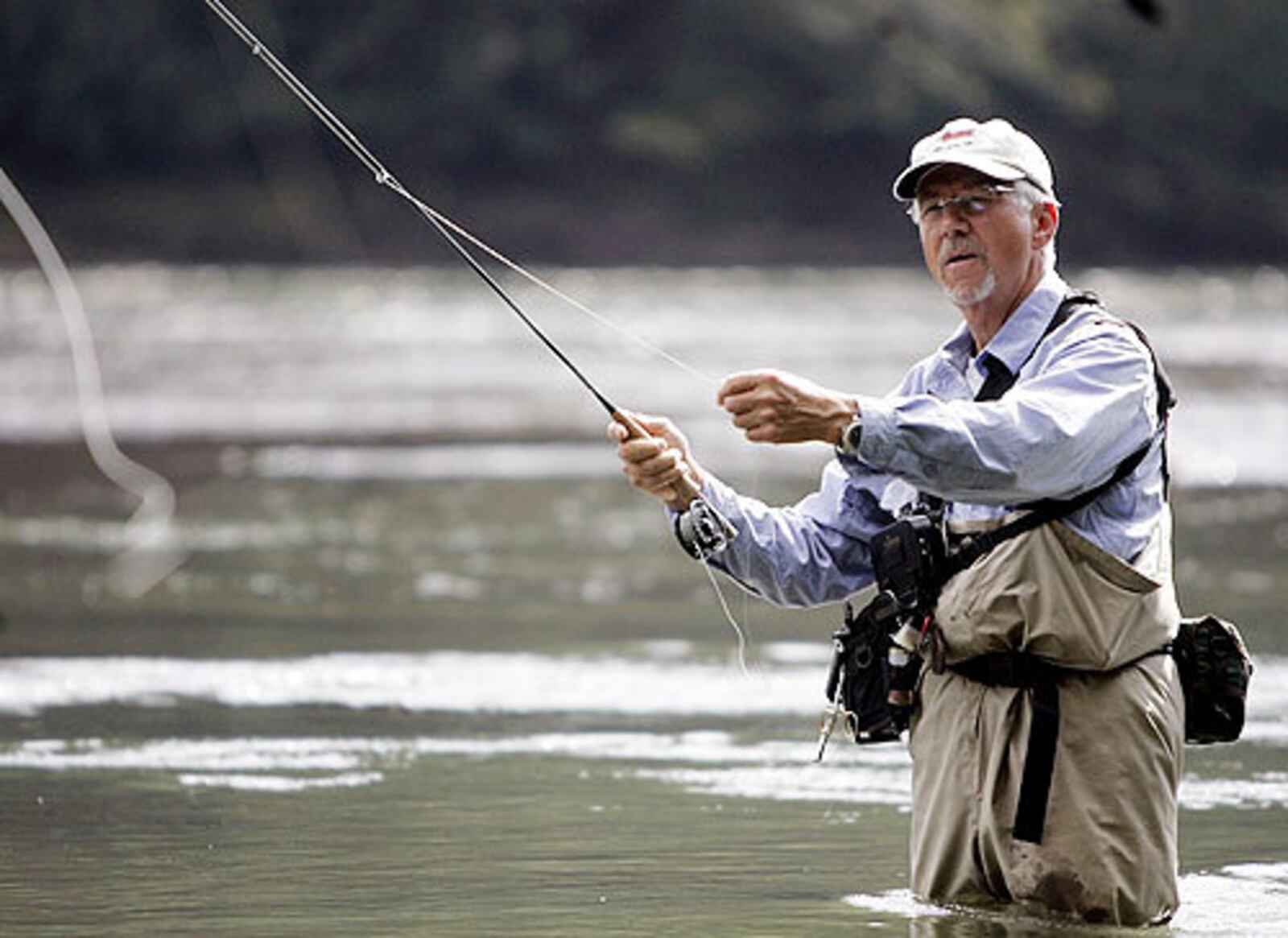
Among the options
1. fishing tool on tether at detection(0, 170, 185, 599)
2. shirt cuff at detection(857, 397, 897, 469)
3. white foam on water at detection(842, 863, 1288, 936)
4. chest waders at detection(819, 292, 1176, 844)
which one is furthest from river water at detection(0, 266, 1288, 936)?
shirt cuff at detection(857, 397, 897, 469)

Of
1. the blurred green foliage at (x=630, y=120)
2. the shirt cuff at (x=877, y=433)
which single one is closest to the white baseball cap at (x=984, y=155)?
the shirt cuff at (x=877, y=433)

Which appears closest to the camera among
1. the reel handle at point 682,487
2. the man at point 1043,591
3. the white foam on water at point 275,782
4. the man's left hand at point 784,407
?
the man's left hand at point 784,407

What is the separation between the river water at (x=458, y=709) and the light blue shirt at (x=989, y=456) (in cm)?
42

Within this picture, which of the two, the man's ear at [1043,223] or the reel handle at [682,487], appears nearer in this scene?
the man's ear at [1043,223]

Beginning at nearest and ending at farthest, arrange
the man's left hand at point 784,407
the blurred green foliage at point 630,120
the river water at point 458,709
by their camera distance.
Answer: the man's left hand at point 784,407 → the river water at point 458,709 → the blurred green foliage at point 630,120

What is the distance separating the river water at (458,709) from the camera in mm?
7230

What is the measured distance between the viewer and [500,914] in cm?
697

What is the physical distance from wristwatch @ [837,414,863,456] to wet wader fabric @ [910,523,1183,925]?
46 cm

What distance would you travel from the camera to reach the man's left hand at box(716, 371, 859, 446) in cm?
554

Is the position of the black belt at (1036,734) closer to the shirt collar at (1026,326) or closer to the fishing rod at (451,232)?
the shirt collar at (1026,326)

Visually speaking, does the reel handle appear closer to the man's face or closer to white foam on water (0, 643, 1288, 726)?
the man's face

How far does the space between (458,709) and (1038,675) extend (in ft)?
15.1

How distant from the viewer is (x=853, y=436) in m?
5.59

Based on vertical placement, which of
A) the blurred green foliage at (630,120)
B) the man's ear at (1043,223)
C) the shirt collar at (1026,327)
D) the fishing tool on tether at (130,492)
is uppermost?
the blurred green foliage at (630,120)
